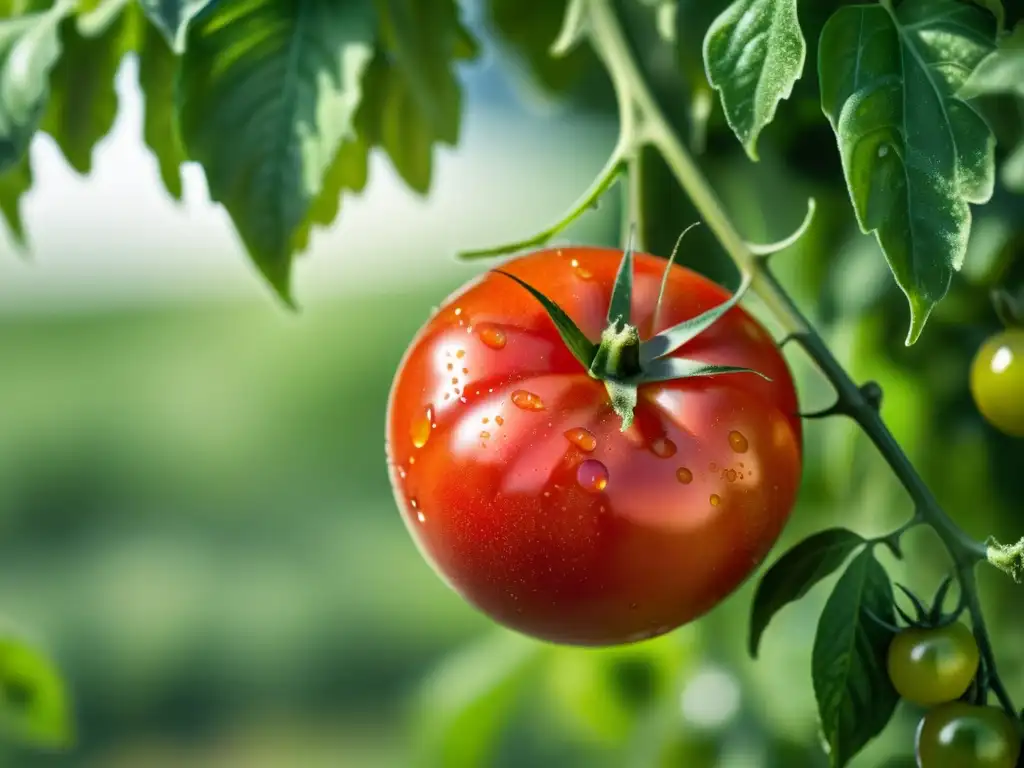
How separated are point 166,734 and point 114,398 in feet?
6.23

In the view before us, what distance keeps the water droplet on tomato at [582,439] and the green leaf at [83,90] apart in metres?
0.37

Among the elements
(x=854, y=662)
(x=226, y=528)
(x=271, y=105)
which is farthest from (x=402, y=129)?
(x=226, y=528)

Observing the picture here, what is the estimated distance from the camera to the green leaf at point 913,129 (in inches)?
18.1

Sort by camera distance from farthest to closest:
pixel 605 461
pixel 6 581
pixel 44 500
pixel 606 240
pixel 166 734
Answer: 1. pixel 44 500
2. pixel 6 581
3. pixel 166 734
4. pixel 606 240
5. pixel 605 461

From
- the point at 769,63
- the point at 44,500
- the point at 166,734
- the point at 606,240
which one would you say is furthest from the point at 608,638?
the point at 44,500

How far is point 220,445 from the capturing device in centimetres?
592

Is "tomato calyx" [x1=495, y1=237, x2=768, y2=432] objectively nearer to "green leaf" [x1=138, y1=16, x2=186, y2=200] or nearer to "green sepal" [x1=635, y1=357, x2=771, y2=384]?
"green sepal" [x1=635, y1=357, x2=771, y2=384]

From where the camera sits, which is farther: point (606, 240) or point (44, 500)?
point (44, 500)

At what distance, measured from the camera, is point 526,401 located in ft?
1.59

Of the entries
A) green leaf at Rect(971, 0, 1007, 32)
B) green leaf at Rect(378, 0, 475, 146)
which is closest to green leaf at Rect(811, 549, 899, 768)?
green leaf at Rect(971, 0, 1007, 32)

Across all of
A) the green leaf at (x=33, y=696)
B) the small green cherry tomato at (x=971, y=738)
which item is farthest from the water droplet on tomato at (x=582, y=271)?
the green leaf at (x=33, y=696)

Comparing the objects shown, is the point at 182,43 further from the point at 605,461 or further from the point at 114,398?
the point at 114,398

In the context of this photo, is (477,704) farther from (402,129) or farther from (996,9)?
(996,9)

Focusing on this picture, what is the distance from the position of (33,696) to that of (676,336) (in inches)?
22.0
